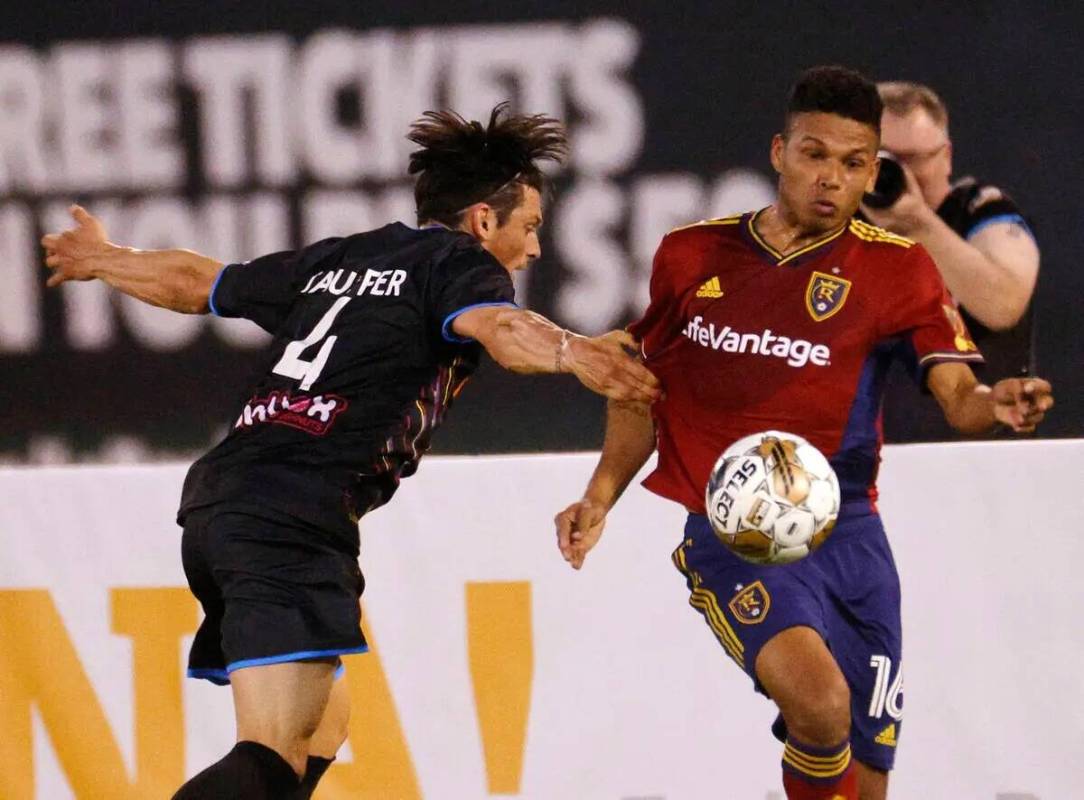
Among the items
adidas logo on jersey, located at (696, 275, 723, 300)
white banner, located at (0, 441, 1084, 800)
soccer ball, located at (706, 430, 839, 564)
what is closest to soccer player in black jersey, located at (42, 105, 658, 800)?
soccer ball, located at (706, 430, 839, 564)

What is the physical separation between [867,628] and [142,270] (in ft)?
6.34

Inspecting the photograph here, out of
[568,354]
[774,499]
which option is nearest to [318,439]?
[568,354]

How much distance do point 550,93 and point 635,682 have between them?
6.20ft

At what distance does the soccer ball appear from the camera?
3486 millimetres

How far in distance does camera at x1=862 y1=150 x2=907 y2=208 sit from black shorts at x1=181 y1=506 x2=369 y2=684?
2.36 m

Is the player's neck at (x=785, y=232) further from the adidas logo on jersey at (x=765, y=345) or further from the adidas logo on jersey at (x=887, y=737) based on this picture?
the adidas logo on jersey at (x=887, y=737)

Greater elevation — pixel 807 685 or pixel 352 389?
pixel 352 389

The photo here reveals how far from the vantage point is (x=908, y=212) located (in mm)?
5246

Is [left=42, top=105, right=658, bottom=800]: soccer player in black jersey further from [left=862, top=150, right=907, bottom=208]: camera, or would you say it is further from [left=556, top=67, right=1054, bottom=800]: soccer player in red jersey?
[left=862, top=150, right=907, bottom=208]: camera

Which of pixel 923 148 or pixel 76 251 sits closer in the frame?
pixel 76 251

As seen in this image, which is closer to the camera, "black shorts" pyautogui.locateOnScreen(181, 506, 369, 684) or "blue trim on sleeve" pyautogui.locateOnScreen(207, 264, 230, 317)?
"black shorts" pyautogui.locateOnScreen(181, 506, 369, 684)

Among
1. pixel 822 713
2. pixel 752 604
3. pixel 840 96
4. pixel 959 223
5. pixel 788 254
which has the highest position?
pixel 840 96

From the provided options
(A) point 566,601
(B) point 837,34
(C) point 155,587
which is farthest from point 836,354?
(C) point 155,587

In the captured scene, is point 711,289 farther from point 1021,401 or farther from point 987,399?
point 1021,401
